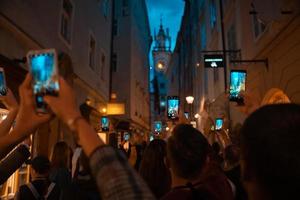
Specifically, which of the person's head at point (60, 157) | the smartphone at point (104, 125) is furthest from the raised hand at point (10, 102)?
the smartphone at point (104, 125)

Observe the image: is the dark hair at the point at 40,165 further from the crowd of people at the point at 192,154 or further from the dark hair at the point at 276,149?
the dark hair at the point at 276,149

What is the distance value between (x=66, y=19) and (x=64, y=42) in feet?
4.48

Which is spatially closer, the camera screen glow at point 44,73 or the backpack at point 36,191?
the camera screen glow at point 44,73

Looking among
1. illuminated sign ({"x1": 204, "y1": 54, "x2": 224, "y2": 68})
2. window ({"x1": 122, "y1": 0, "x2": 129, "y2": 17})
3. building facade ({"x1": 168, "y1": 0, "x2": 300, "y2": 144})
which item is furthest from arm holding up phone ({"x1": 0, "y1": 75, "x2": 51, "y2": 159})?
window ({"x1": 122, "y1": 0, "x2": 129, "y2": 17})

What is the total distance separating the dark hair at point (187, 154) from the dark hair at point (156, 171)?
98cm

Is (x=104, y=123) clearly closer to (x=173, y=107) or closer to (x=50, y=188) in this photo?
(x=173, y=107)

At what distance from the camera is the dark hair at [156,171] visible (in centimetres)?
335

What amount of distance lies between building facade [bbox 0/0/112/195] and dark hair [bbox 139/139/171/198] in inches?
54.6

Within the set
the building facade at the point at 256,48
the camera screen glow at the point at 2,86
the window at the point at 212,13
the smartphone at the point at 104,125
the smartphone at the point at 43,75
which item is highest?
the window at the point at 212,13

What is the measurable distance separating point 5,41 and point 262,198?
28.1ft

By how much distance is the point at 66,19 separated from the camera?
1340 centimetres

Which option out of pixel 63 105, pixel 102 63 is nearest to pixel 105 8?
pixel 102 63

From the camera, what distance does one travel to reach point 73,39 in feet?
45.9

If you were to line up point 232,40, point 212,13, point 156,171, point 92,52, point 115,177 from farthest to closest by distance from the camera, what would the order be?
point 212,13 → point 92,52 → point 232,40 → point 156,171 → point 115,177
